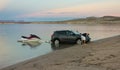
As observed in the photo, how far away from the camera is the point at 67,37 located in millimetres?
34562

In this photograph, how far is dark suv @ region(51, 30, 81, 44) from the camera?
3403 cm

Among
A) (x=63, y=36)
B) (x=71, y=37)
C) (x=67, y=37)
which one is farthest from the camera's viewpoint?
(x=63, y=36)

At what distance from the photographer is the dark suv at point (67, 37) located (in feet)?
112

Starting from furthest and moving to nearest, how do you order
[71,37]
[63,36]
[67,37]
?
1. [63,36]
2. [67,37]
3. [71,37]

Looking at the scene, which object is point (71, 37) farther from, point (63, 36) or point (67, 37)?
point (63, 36)

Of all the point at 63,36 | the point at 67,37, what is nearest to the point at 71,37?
the point at 67,37

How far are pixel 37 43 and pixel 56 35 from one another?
7.57 meters

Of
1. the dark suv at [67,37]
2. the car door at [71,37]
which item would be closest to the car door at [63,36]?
the dark suv at [67,37]

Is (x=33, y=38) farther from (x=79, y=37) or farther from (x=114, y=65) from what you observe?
(x=114, y=65)

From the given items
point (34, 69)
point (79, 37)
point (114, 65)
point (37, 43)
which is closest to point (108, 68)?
point (114, 65)

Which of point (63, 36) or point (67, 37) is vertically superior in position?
point (63, 36)

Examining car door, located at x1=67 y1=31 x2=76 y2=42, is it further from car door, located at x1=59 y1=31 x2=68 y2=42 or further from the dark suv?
car door, located at x1=59 y1=31 x2=68 y2=42

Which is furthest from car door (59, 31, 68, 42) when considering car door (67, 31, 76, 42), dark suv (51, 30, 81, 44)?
car door (67, 31, 76, 42)

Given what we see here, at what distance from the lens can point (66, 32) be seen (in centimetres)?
3478
